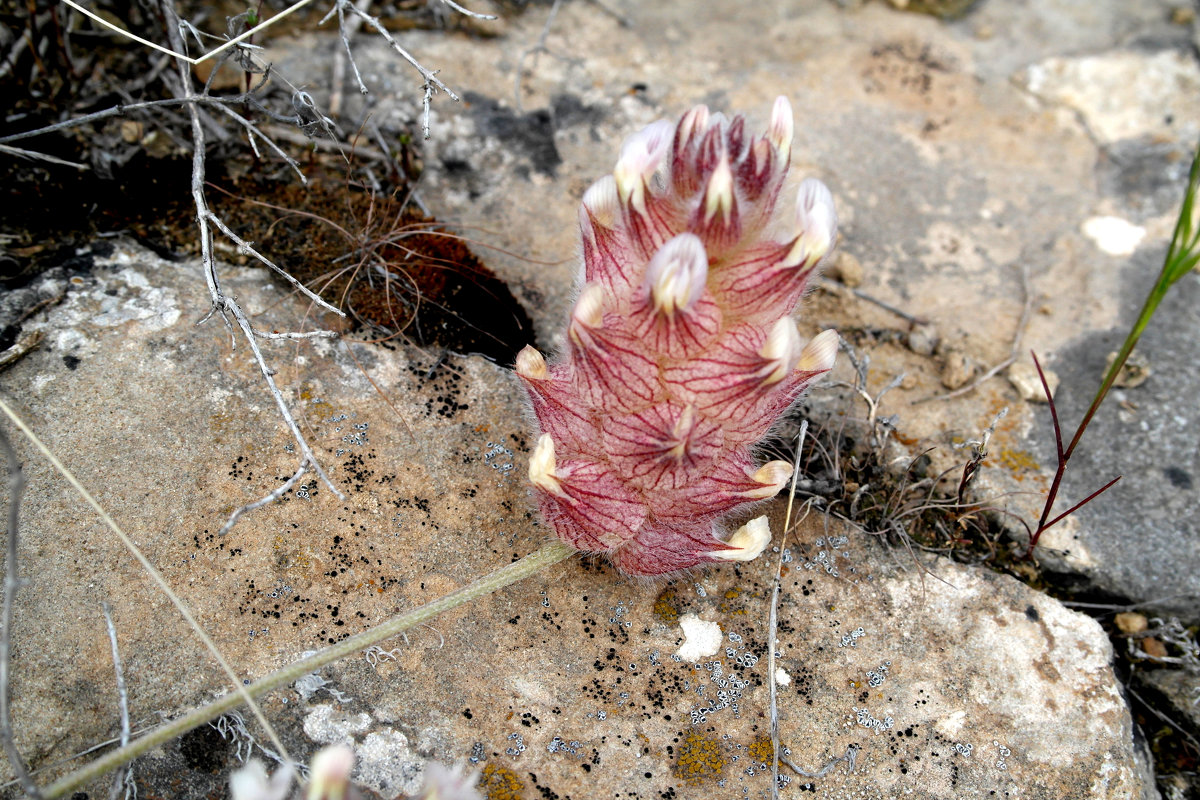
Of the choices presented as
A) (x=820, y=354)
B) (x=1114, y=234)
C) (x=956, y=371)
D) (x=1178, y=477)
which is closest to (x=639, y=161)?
(x=820, y=354)

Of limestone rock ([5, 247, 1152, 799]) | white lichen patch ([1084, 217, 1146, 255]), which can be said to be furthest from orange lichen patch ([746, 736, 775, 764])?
white lichen patch ([1084, 217, 1146, 255])

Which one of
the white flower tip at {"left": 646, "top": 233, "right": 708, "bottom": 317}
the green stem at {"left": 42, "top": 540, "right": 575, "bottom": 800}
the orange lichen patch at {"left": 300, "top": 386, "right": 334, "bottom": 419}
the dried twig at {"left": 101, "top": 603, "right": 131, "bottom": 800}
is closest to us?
the green stem at {"left": 42, "top": 540, "right": 575, "bottom": 800}

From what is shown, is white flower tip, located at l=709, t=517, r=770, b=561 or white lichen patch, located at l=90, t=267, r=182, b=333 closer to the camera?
white flower tip, located at l=709, t=517, r=770, b=561

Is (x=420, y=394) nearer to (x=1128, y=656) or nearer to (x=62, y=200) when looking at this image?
(x=62, y=200)

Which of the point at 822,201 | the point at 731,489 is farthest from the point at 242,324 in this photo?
the point at 822,201

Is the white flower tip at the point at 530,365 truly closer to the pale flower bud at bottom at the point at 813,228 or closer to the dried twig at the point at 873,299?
the pale flower bud at bottom at the point at 813,228

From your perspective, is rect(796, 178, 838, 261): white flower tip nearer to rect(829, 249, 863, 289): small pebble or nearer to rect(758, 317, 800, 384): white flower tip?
rect(758, 317, 800, 384): white flower tip
